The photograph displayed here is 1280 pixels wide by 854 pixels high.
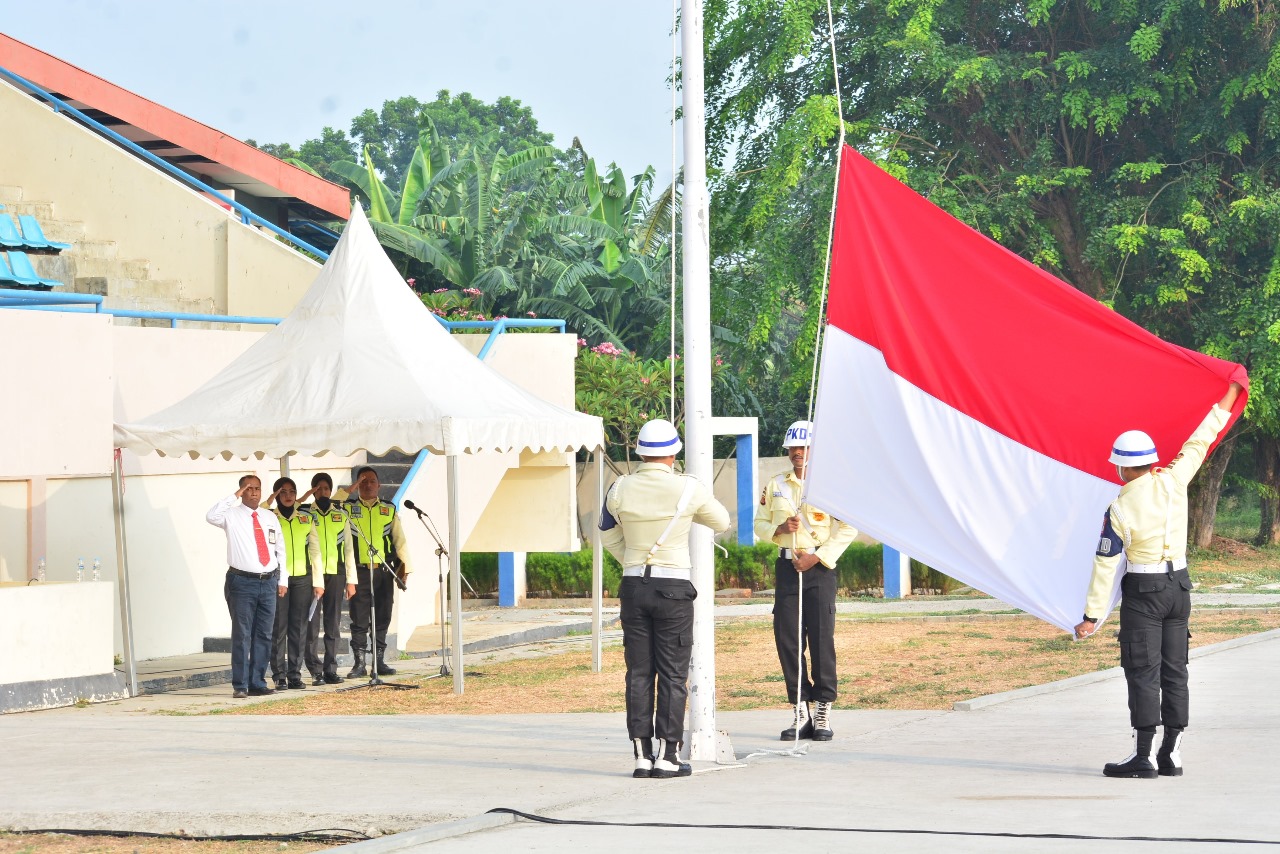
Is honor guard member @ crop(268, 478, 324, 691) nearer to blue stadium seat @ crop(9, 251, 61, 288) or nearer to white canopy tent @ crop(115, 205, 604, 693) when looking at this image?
white canopy tent @ crop(115, 205, 604, 693)

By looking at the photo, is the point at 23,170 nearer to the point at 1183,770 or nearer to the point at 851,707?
the point at 851,707

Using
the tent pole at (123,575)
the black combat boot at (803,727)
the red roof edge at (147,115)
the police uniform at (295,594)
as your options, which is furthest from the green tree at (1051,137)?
the black combat boot at (803,727)

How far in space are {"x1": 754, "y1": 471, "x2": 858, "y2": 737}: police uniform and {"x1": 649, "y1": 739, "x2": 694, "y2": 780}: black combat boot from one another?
1557mm

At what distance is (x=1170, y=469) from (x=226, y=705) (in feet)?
26.9

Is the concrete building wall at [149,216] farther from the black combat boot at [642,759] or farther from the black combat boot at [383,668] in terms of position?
the black combat boot at [642,759]

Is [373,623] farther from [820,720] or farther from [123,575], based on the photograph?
[820,720]

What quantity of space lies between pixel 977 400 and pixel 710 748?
2497 mm

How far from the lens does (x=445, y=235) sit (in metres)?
33.4

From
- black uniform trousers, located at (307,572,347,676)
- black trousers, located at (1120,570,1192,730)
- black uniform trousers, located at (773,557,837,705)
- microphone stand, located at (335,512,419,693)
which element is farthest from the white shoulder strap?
black uniform trousers, located at (307,572,347,676)

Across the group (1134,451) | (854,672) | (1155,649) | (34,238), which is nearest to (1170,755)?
(1155,649)

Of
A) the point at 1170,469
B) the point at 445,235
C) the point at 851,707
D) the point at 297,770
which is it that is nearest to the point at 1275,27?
the point at 445,235

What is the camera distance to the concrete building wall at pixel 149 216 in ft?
73.8

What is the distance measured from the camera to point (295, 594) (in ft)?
48.3

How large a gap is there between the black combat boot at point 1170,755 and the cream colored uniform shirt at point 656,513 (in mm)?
2596
